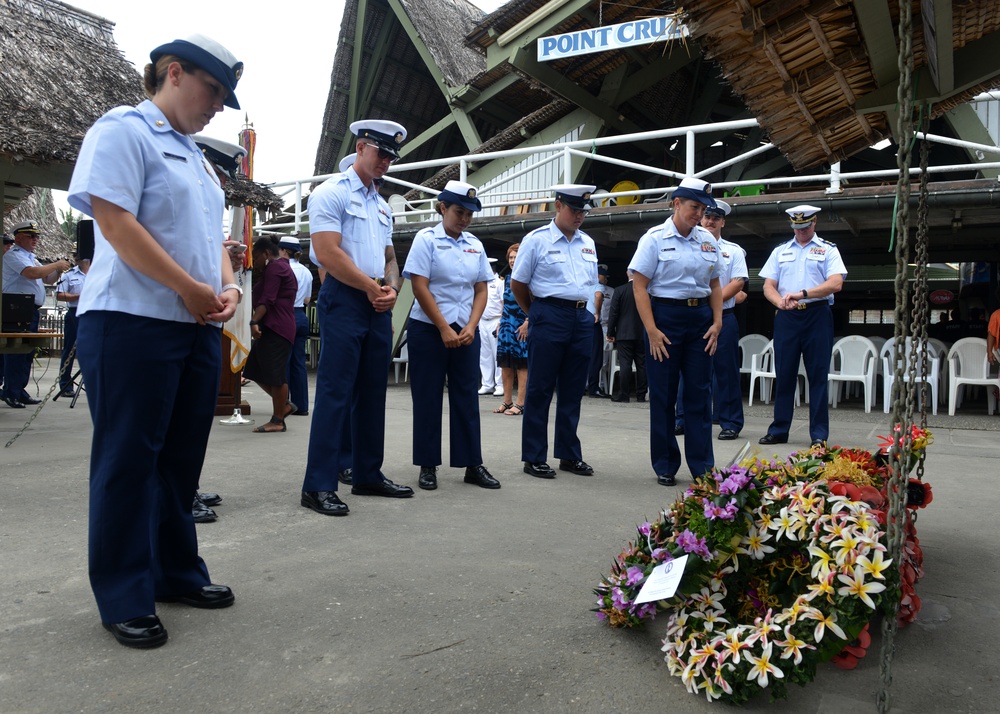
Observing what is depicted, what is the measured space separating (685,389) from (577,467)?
2.93ft

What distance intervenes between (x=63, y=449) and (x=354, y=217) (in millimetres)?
3388

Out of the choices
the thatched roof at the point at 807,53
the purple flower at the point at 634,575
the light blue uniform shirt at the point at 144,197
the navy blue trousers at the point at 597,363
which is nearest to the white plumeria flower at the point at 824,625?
the purple flower at the point at 634,575

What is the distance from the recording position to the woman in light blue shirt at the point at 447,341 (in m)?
4.97

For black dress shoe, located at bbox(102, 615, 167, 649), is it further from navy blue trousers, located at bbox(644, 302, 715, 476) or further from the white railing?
the white railing

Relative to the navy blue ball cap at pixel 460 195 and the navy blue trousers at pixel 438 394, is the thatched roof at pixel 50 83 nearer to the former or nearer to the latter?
the navy blue ball cap at pixel 460 195

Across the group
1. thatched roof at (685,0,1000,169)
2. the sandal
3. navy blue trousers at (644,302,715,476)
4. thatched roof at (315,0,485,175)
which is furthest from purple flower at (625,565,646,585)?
thatched roof at (315,0,485,175)

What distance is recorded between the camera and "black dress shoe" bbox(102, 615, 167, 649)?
2.41 metres

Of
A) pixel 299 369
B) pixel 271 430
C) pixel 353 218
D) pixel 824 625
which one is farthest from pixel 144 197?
pixel 299 369

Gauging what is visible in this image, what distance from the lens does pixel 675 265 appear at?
5137 millimetres

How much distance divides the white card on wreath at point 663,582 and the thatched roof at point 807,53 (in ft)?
5.64

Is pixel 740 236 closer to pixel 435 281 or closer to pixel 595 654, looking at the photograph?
pixel 435 281

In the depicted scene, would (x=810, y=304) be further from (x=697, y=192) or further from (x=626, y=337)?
(x=626, y=337)

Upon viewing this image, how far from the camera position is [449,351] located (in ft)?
16.7

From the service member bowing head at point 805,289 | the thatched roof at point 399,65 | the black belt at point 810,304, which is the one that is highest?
the thatched roof at point 399,65
